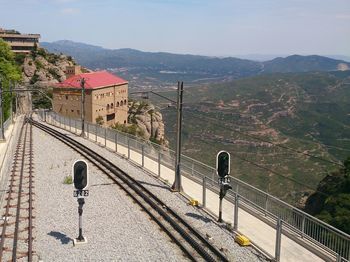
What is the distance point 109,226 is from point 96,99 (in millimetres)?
75398

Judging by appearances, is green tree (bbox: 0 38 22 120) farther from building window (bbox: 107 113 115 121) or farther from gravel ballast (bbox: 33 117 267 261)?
gravel ballast (bbox: 33 117 267 261)

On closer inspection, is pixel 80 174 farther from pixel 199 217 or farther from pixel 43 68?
pixel 43 68

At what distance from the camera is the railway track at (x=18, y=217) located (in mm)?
16041

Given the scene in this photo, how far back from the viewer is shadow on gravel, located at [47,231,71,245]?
17375 millimetres

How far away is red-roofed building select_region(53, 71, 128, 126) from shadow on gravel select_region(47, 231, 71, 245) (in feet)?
232

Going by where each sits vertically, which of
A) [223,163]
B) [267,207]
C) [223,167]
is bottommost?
[267,207]

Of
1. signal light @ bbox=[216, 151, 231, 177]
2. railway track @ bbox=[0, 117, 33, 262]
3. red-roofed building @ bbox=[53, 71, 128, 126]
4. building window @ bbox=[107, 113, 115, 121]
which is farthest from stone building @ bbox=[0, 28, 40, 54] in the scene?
signal light @ bbox=[216, 151, 231, 177]

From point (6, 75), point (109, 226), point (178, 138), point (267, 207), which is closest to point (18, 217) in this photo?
point (109, 226)

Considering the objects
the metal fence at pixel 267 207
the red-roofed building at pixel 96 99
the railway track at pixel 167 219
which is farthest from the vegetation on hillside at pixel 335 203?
the red-roofed building at pixel 96 99

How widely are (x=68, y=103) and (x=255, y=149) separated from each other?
94.3 metres

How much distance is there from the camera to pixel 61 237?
17.8 metres

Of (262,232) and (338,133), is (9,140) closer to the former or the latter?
(262,232)

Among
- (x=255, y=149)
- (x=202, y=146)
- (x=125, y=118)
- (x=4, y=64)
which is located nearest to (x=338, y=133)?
(x=255, y=149)

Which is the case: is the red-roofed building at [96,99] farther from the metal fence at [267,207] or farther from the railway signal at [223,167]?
the railway signal at [223,167]
